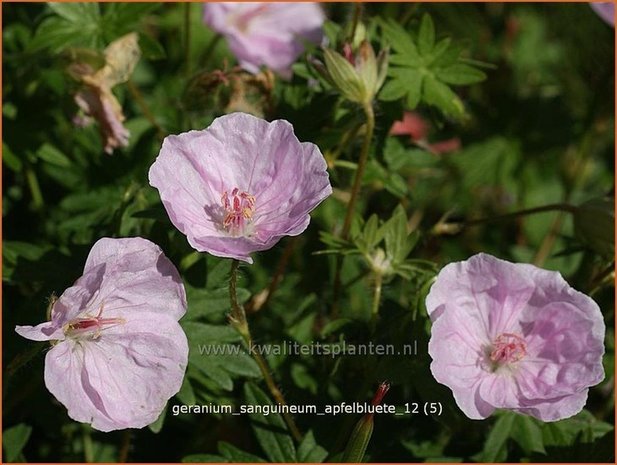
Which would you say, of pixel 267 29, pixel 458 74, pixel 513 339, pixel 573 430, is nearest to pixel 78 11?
pixel 267 29

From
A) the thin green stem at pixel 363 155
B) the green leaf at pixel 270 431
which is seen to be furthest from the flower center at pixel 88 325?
the thin green stem at pixel 363 155

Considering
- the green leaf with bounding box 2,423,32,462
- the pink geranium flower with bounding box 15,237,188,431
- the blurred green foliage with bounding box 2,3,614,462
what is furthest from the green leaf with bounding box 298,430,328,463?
the green leaf with bounding box 2,423,32,462

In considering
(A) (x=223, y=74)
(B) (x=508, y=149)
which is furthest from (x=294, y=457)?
(B) (x=508, y=149)

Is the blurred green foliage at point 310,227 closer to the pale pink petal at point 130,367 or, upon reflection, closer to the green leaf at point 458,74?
the green leaf at point 458,74

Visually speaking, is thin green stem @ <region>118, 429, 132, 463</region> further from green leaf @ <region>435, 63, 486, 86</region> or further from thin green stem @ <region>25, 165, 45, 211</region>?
green leaf @ <region>435, 63, 486, 86</region>

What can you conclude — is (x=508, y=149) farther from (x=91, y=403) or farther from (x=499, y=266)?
(x=91, y=403)

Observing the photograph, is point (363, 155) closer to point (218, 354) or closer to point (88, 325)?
point (218, 354)

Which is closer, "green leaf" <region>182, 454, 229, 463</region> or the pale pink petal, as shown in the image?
the pale pink petal
